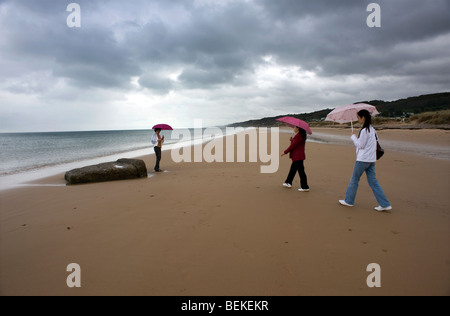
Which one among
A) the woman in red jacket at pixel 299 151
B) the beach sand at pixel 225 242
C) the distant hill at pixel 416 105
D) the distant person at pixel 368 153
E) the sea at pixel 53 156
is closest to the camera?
the beach sand at pixel 225 242

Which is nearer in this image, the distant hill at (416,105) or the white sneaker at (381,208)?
the white sneaker at (381,208)

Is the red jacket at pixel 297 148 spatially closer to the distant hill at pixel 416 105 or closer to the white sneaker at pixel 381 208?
the white sneaker at pixel 381 208

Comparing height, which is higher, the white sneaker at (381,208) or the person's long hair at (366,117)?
the person's long hair at (366,117)

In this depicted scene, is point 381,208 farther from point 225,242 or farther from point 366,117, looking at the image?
point 225,242

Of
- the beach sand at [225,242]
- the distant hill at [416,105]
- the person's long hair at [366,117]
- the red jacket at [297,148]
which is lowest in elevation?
the beach sand at [225,242]

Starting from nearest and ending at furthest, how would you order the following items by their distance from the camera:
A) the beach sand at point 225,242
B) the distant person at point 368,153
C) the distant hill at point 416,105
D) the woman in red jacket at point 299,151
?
the beach sand at point 225,242, the distant person at point 368,153, the woman in red jacket at point 299,151, the distant hill at point 416,105

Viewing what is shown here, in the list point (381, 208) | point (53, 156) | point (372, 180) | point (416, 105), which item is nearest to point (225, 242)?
point (372, 180)

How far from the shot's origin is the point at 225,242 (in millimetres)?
3705

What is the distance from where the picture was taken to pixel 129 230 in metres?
4.20

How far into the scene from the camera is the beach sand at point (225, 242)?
2.71m

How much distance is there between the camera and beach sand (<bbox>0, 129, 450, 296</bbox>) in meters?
2.71

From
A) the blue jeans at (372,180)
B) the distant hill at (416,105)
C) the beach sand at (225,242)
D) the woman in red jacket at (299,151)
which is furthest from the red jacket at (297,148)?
the distant hill at (416,105)

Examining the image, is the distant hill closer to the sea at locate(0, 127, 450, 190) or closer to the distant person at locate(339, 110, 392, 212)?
the sea at locate(0, 127, 450, 190)

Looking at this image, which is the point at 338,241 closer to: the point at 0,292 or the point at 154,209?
the point at 154,209
